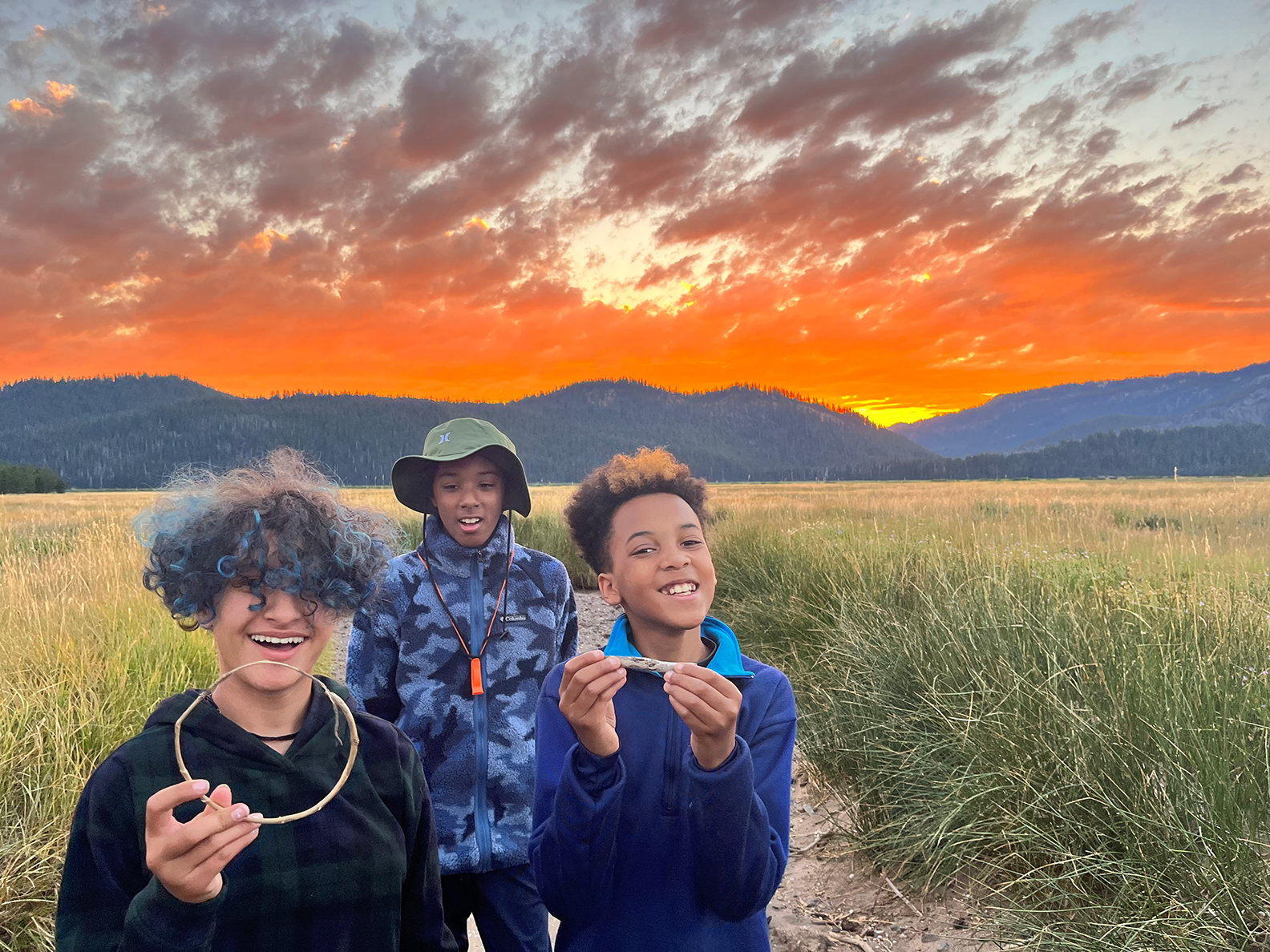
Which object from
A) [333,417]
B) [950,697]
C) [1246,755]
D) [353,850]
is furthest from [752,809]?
[333,417]

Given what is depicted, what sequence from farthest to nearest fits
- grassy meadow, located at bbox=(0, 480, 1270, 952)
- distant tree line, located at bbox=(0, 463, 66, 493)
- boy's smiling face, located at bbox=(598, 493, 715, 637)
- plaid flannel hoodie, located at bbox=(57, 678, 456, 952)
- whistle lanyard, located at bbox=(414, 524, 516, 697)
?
1. distant tree line, located at bbox=(0, 463, 66, 493)
2. grassy meadow, located at bbox=(0, 480, 1270, 952)
3. whistle lanyard, located at bbox=(414, 524, 516, 697)
4. boy's smiling face, located at bbox=(598, 493, 715, 637)
5. plaid flannel hoodie, located at bbox=(57, 678, 456, 952)

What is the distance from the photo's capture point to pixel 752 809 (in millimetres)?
1645

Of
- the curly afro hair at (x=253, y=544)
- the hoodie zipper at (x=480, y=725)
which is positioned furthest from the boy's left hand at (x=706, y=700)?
the hoodie zipper at (x=480, y=725)

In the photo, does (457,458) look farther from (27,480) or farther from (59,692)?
(27,480)

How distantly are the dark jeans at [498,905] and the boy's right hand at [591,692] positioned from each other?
136 centimetres

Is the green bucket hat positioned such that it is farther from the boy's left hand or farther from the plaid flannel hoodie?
the boy's left hand

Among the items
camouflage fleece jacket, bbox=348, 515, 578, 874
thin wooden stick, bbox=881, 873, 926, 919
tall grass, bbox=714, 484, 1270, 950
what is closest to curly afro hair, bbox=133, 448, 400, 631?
camouflage fleece jacket, bbox=348, 515, 578, 874

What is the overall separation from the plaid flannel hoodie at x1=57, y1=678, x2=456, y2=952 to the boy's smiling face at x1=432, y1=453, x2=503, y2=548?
1.33 m

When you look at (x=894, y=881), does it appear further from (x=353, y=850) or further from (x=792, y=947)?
(x=353, y=850)

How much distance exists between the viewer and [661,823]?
5.77 ft

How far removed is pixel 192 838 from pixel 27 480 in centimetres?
10516

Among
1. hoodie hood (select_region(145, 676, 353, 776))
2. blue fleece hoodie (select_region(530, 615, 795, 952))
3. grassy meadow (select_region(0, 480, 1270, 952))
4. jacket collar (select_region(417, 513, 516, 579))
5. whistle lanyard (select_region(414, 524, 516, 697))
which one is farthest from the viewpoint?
jacket collar (select_region(417, 513, 516, 579))

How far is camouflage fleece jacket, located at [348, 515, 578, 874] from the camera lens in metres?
2.65

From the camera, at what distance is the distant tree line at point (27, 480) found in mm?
81875
